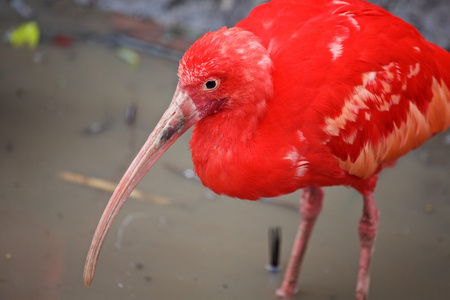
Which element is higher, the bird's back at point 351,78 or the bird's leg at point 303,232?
the bird's back at point 351,78

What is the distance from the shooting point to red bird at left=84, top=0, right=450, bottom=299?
93.4 inches

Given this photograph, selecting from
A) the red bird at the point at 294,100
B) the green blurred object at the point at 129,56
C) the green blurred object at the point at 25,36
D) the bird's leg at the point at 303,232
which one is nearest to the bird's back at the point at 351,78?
the red bird at the point at 294,100

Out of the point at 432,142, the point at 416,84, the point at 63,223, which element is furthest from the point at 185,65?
the point at 432,142

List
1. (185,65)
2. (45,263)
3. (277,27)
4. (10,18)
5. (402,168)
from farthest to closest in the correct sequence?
(10,18), (402,168), (45,263), (277,27), (185,65)

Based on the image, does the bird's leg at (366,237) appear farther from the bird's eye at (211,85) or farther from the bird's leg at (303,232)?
the bird's eye at (211,85)

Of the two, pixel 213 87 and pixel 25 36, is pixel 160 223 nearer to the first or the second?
pixel 213 87

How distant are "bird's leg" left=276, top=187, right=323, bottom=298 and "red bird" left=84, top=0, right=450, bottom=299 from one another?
0.45 m

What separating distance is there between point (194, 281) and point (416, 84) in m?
1.53

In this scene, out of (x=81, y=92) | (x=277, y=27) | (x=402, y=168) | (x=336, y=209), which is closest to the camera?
(x=277, y=27)

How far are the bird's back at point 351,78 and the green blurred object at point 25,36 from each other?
114 inches

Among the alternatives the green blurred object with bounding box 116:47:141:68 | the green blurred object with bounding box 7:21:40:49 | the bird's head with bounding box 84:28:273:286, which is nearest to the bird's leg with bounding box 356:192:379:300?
the bird's head with bounding box 84:28:273:286

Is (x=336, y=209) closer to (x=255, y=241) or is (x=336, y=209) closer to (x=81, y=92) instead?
(x=255, y=241)

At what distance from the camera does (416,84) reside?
2842mm

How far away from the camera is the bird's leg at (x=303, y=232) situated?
336cm
